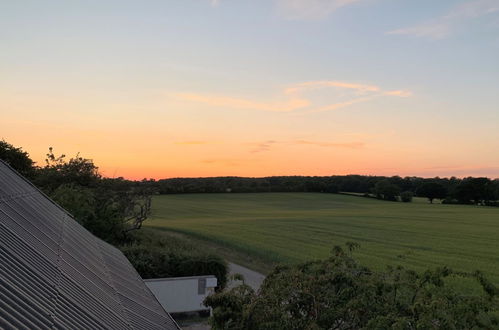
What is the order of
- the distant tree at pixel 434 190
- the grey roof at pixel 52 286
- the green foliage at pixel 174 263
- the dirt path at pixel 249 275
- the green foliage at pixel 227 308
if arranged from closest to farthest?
the grey roof at pixel 52 286 < the green foliage at pixel 227 308 < the green foliage at pixel 174 263 < the dirt path at pixel 249 275 < the distant tree at pixel 434 190

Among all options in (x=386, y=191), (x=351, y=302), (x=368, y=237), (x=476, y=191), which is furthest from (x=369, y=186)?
(x=351, y=302)

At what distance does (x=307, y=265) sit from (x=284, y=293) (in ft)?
4.92

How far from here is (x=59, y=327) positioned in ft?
11.5

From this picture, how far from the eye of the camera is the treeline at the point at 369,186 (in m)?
99.8

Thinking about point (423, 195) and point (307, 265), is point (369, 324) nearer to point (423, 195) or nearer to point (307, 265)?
point (307, 265)

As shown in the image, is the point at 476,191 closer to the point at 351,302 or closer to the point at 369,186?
the point at 369,186

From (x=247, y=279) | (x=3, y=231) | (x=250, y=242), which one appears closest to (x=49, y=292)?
(x=3, y=231)

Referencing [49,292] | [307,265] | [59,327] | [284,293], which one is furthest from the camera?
[307,265]

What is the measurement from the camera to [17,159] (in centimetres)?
3975

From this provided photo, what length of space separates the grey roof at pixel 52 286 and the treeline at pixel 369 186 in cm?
9050

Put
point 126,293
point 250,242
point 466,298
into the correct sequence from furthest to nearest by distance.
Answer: point 250,242 → point 126,293 → point 466,298

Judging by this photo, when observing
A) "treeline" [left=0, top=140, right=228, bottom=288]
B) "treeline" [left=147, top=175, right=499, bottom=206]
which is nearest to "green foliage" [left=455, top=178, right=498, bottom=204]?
"treeline" [left=147, top=175, right=499, bottom=206]

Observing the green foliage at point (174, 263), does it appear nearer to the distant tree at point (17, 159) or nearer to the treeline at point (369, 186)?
the distant tree at point (17, 159)

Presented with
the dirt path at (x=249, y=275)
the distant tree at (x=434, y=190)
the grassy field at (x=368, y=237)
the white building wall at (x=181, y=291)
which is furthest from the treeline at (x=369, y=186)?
the white building wall at (x=181, y=291)
